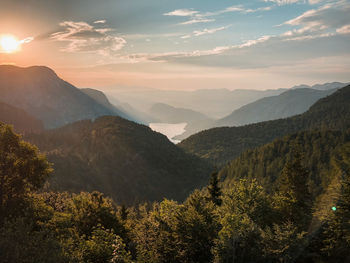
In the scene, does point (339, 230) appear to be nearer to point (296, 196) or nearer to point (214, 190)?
point (296, 196)

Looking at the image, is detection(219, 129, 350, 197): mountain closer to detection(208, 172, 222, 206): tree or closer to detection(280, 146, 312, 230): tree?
detection(208, 172, 222, 206): tree

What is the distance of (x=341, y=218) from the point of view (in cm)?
3709

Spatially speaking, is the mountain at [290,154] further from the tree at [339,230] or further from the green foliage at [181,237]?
the green foliage at [181,237]

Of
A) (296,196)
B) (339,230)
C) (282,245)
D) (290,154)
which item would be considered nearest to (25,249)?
(282,245)

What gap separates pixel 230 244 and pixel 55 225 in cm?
1972

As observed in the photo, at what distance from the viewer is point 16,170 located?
2894 cm

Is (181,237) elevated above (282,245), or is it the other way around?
(181,237)

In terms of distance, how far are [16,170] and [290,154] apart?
169 metres

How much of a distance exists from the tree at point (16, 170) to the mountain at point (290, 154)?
125 metres

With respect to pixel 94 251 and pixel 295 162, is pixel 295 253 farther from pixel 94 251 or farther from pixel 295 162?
pixel 94 251

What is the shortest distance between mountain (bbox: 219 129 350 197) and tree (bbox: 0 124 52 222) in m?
125

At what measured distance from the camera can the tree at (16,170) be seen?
28.0 m

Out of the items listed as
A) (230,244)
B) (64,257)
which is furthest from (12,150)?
(230,244)

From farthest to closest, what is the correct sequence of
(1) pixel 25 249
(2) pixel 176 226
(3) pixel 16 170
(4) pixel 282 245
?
1. (2) pixel 176 226
2. (4) pixel 282 245
3. (3) pixel 16 170
4. (1) pixel 25 249
